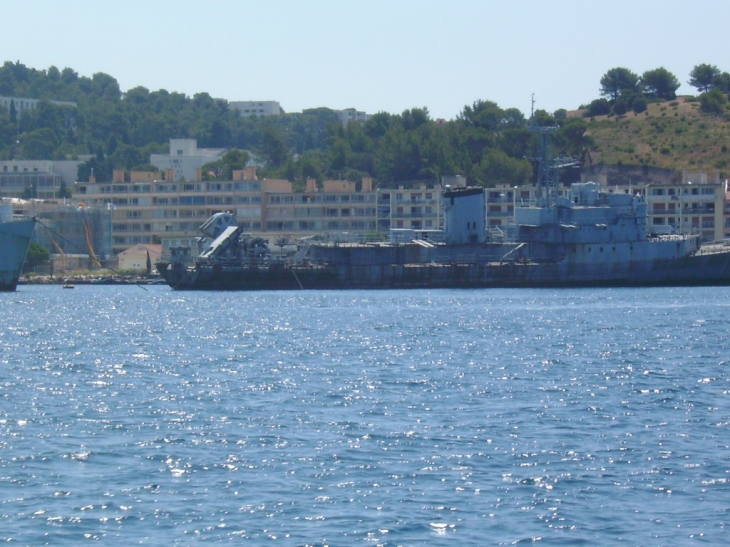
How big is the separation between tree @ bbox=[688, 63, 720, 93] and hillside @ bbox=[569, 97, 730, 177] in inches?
270

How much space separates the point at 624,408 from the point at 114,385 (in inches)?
592

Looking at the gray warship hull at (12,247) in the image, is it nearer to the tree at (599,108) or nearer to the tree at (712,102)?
the tree at (712,102)

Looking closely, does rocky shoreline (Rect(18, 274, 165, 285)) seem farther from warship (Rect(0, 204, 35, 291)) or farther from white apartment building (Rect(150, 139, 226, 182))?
white apartment building (Rect(150, 139, 226, 182))

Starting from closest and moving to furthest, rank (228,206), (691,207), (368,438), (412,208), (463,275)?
(368,438) → (463,275) → (691,207) → (412,208) → (228,206)

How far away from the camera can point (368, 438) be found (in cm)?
2592

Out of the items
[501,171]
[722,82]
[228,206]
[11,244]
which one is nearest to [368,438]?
[11,244]

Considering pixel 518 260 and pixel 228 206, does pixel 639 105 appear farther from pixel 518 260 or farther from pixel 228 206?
pixel 518 260

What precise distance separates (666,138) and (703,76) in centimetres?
3068

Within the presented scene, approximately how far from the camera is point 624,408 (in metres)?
29.9

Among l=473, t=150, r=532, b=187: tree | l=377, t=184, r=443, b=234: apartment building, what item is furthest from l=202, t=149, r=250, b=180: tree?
l=473, t=150, r=532, b=187: tree

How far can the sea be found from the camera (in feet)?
64.3

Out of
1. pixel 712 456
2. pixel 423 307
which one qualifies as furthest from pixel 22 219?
pixel 712 456

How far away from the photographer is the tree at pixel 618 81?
19462 cm

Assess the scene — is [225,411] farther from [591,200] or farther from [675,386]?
[591,200]
